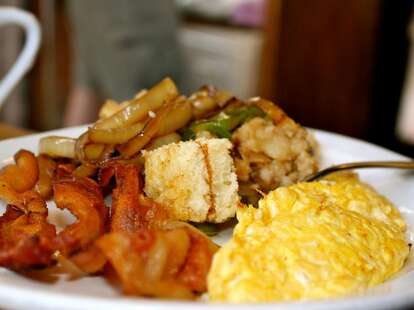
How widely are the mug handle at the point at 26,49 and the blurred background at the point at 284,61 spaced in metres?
1.33

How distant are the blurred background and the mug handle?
4.36 ft

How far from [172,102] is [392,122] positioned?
309cm

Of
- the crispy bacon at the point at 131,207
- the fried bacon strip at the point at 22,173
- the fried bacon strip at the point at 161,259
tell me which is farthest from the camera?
the fried bacon strip at the point at 22,173

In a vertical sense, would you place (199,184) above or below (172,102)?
below

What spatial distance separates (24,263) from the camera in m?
1.05

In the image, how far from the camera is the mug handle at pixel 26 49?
6.22 feet

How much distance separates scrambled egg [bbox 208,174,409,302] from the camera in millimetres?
1022

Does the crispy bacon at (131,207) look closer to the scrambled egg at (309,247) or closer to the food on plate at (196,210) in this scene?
the food on plate at (196,210)

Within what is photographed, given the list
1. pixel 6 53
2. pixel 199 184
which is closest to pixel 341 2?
pixel 6 53

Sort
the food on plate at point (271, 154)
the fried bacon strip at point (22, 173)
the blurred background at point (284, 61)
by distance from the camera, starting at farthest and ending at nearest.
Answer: the blurred background at point (284, 61)
the food on plate at point (271, 154)
the fried bacon strip at point (22, 173)

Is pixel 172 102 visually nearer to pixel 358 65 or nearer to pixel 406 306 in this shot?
pixel 406 306

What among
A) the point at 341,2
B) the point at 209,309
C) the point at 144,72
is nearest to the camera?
the point at 209,309

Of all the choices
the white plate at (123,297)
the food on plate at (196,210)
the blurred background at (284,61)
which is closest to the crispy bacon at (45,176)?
the food on plate at (196,210)

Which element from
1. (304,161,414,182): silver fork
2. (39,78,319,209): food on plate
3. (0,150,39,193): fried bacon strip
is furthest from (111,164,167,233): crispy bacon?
(304,161,414,182): silver fork
